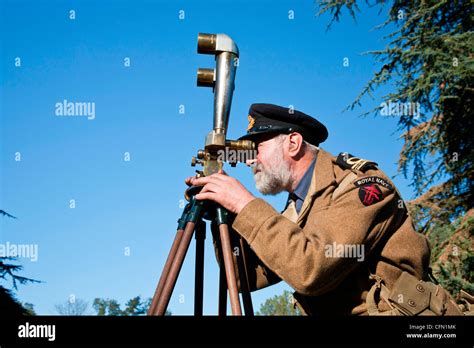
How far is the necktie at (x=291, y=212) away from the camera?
3.38m

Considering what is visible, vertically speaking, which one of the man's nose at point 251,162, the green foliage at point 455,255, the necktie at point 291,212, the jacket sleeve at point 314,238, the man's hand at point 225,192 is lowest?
the green foliage at point 455,255

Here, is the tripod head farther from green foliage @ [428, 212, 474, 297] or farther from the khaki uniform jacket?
green foliage @ [428, 212, 474, 297]

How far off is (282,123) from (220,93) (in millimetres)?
591

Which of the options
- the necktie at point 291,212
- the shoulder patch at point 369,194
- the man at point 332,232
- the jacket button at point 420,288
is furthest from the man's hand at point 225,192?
the jacket button at point 420,288

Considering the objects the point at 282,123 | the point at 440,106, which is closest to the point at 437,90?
the point at 440,106

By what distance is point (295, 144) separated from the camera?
132 inches

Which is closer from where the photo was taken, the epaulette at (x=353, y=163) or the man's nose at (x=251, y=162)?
the epaulette at (x=353, y=163)

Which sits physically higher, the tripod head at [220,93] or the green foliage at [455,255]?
the tripod head at [220,93]

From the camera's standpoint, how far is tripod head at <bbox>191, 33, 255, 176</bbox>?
2.92 meters

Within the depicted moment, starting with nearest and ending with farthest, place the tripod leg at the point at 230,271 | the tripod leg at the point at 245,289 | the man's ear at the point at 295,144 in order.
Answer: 1. the tripod leg at the point at 230,271
2. the tripod leg at the point at 245,289
3. the man's ear at the point at 295,144

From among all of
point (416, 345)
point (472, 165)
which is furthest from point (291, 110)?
point (472, 165)

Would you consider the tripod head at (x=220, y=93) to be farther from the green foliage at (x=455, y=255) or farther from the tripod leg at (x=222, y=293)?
the green foliage at (x=455, y=255)

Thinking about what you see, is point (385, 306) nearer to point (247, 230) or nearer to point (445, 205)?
point (247, 230)

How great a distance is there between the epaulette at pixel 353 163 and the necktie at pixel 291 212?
16.7 inches
